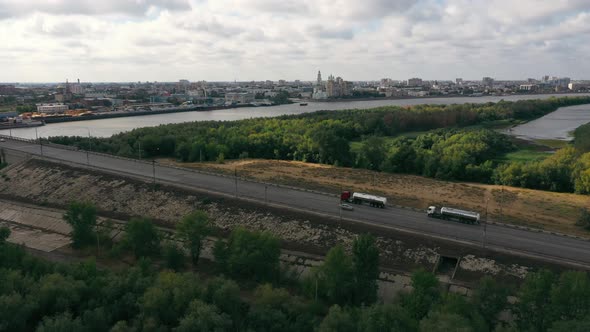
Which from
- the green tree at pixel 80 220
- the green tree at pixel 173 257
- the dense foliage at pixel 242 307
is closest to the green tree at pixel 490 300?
the dense foliage at pixel 242 307

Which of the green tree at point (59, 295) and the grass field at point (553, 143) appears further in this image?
the grass field at point (553, 143)

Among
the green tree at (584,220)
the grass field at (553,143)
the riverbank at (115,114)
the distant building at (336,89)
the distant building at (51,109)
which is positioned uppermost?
the distant building at (336,89)

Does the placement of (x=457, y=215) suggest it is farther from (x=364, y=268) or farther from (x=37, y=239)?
(x=37, y=239)

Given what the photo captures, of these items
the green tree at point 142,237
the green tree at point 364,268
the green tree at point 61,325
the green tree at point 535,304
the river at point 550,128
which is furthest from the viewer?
the river at point 550,128

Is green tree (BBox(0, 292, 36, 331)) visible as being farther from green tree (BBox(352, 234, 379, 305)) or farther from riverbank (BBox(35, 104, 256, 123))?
riverbank (BBox(35, 104, 256, 123))

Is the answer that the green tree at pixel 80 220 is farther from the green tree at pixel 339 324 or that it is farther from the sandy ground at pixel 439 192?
the green tree at pixel 339 324

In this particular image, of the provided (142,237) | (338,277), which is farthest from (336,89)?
(338,277)
